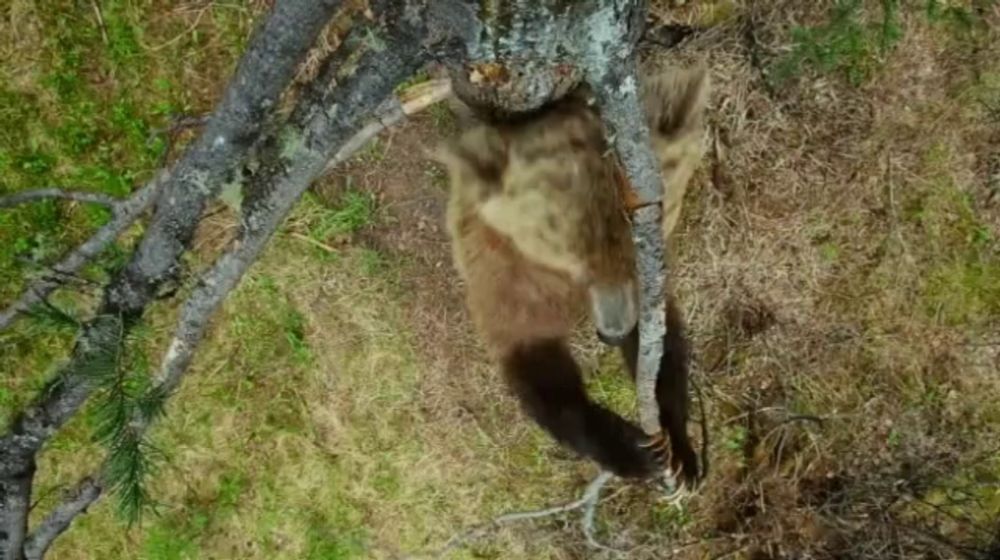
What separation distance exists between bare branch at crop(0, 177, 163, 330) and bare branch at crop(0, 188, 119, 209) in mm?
54

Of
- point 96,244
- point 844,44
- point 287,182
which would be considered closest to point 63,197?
point 96,244

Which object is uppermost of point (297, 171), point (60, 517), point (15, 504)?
point (297, 171)

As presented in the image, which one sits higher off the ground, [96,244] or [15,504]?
[96,244]

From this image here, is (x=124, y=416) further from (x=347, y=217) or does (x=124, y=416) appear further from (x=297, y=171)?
(x=347, y=217)

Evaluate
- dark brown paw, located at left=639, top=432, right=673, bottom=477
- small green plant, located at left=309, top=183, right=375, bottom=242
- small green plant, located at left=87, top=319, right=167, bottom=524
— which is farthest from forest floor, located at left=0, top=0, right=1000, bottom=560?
small green plant, located at left=87, top=319, right=167, bottom=524

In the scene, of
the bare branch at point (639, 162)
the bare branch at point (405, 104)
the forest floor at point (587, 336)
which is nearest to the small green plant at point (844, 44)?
the forest floor at point (587, 336)

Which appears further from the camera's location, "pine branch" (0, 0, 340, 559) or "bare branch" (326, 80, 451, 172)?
"bare branch" (326, 80, 451, 172)

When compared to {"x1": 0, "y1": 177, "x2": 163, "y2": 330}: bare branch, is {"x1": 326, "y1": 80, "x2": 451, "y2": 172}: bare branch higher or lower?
higher

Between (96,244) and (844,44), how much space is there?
176 centimetres

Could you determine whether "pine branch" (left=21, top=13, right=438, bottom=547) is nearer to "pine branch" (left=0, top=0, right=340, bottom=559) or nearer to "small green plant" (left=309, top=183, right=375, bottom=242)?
"pine branch" (left=0, top=0, right=340, bottom=559)

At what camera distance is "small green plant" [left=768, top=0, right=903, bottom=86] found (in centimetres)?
254

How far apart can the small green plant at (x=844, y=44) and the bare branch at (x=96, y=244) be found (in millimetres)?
1548

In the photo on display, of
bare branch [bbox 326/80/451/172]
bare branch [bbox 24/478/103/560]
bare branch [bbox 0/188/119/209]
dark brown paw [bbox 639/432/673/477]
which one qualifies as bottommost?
dark brown paw [bbox 639/432/673/477]

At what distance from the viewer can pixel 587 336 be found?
9.47 feet
